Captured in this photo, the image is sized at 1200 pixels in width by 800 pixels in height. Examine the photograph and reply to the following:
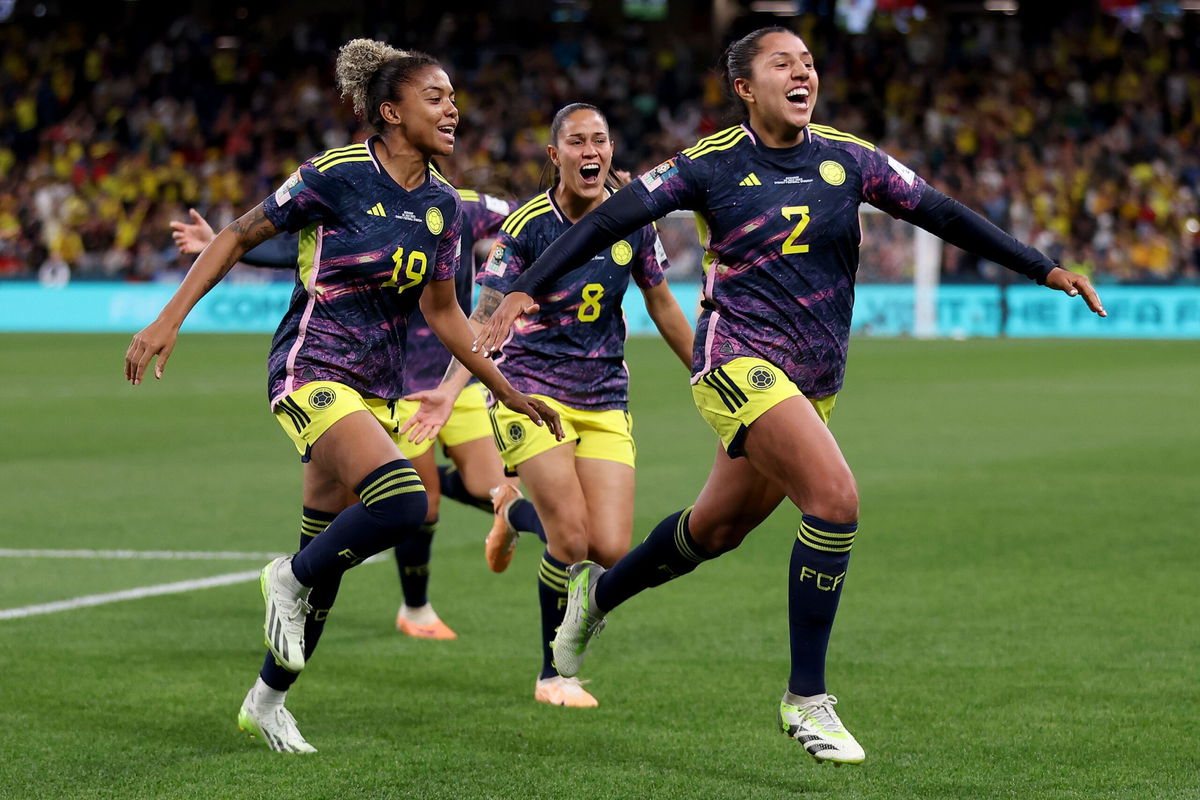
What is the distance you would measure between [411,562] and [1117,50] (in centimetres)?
2910

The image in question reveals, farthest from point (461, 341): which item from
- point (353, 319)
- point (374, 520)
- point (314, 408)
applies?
point (374, 520)

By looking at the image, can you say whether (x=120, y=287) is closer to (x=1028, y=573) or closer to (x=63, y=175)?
(x=63, y=175)

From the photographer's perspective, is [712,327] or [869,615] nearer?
[712,327]

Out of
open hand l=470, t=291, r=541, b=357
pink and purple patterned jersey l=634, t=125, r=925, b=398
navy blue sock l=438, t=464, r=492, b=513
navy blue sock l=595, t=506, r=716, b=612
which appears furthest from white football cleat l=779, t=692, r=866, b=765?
navy blue sock l=438, t=464, r=492, b=513

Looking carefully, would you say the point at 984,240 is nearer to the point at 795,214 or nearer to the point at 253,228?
the point at 795,214

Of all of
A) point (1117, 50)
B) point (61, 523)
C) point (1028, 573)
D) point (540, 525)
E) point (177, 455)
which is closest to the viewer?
point (540, 525)

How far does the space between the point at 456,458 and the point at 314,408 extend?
2677 mm

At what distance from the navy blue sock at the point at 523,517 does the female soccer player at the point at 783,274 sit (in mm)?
1656

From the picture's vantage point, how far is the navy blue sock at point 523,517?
23.7 feet

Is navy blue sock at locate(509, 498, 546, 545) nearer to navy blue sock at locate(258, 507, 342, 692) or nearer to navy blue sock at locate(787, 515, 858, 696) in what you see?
navy blue sock at locate(258, 507, 342, 692)

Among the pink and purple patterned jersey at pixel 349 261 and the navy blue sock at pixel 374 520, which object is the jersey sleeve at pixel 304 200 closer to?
the pink and purple patterned jersey at pixel 349 261

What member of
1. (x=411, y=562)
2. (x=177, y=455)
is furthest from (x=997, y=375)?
(x=411, y=562)

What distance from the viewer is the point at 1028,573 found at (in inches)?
348

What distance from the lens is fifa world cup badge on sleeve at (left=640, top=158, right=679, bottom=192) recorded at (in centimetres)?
539
